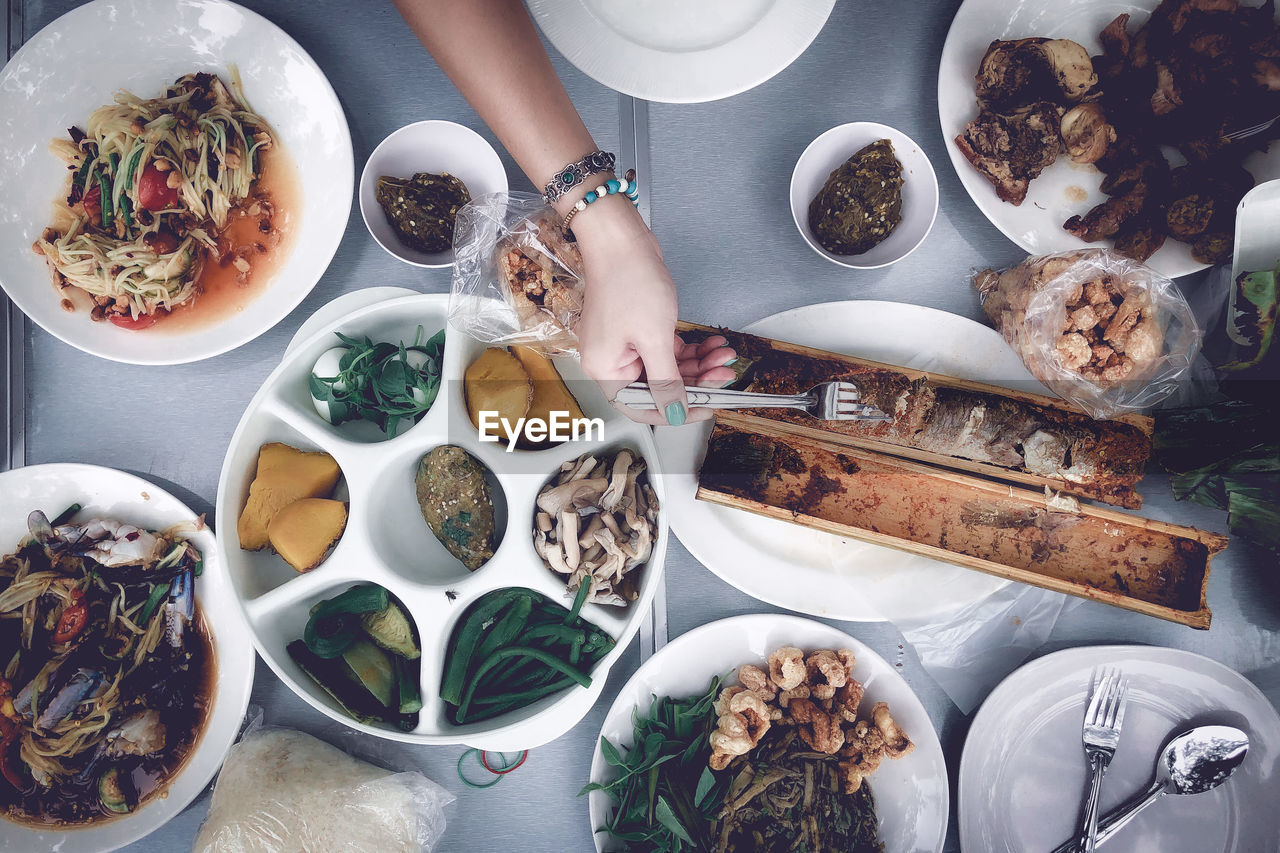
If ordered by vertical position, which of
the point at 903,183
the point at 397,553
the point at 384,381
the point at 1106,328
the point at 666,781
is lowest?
the point at 666,781

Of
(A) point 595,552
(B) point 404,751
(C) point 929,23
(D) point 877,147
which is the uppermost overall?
(C) point 929,23

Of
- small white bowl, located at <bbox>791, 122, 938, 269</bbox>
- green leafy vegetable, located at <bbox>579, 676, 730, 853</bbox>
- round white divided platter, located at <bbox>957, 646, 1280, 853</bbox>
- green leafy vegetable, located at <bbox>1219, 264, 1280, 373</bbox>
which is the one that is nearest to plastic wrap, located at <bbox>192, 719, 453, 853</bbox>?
green leafy vegetable, located at <bbox>579, 676, 730, 853</bbox>

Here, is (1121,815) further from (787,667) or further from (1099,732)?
(787,667)

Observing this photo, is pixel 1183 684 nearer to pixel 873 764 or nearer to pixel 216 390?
pixel 873 764

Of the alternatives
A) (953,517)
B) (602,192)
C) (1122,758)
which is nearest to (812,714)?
(953,517)

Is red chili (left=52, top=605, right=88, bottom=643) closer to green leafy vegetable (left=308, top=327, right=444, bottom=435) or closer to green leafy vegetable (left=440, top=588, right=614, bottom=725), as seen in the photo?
green leafy vegetable (left=308, top=327, right=444, bottom=435)

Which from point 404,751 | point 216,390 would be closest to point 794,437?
point 404,751
